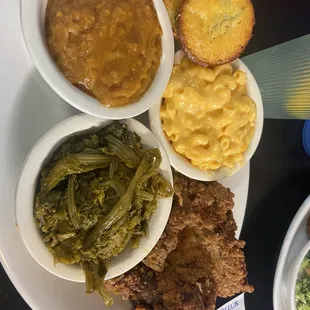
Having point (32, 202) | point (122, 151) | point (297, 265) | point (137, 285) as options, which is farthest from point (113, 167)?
point (297, 265)

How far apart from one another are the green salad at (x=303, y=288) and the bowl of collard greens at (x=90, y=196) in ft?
3.95

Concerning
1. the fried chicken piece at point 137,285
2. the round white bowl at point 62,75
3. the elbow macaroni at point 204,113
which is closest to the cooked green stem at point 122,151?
the round white bowl at point 62,75

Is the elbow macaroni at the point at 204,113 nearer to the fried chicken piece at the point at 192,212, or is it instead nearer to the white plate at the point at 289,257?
the fried chicken piece at the point at 192,212

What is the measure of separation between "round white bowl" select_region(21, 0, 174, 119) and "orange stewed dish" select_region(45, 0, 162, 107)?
0.03m

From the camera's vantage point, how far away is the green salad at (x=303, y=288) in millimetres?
2768

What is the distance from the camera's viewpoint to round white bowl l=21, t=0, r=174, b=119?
166 cm

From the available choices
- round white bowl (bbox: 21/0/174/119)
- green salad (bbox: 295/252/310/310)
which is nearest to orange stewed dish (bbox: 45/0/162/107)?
round white bowl (bbox: 21/0/174/119)

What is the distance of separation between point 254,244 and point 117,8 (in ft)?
5.77

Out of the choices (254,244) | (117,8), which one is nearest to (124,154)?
(117,8)

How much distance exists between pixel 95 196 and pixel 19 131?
458 mm

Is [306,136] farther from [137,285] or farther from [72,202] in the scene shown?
[72,202]

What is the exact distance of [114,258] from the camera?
2.01m

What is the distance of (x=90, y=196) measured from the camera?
187cm

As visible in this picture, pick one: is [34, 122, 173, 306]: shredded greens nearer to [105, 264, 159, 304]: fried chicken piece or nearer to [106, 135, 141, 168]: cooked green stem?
[106, 135, 141, 168]: cooked green stem
